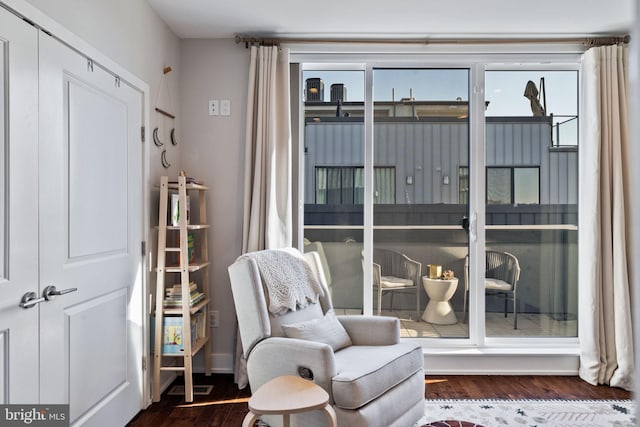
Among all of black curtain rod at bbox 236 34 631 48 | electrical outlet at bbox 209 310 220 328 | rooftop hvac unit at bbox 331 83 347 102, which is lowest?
electrical outlet at bbox 209 310 220 328

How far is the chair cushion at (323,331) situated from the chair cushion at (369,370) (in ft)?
0.20

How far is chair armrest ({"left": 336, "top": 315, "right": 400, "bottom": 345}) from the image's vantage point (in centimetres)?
272

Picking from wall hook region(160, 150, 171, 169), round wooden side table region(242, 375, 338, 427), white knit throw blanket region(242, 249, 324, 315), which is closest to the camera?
round wooden side table region(242, 375, 338, 427)

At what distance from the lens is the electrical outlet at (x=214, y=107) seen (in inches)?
137

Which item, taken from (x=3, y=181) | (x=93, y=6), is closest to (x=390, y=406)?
(x=3, y=181)

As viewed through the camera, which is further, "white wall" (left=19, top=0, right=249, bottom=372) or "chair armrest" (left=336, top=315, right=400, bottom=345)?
"white wall" (left=19, top=0, right=249, bottom=372)

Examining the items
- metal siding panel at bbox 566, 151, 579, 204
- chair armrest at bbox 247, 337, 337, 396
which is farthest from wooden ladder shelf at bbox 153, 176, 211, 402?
metal siding panel at bbox 566, 151, 579, 204

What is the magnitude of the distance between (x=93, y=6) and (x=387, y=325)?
237 cm

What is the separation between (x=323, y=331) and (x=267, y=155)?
1.40 metres

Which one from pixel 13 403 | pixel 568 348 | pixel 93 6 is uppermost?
pixel 93 6

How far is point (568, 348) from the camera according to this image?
3.48m

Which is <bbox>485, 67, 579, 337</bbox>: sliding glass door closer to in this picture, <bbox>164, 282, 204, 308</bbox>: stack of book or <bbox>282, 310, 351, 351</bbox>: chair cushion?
<bbox>282, 310, 351, 351</bbox>: chair cushion

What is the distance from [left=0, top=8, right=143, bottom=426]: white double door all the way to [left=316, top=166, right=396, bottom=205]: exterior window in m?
1.38

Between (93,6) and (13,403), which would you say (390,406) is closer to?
(13,403)
